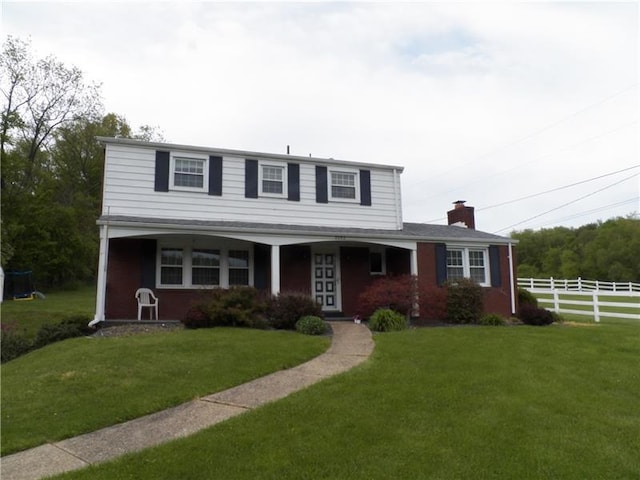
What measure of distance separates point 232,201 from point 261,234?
194cm

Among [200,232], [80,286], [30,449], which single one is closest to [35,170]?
[80,286]

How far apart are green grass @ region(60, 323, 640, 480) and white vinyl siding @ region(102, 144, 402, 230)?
8051 mm

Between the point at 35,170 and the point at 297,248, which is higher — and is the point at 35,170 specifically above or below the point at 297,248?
above

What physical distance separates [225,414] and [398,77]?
1144 cm

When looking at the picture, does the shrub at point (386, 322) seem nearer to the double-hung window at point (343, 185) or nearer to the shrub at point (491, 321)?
the shrub at point (491, 321)

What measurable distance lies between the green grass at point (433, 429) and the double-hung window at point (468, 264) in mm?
8315

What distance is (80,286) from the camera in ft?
117

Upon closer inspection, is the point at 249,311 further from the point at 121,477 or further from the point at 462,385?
the point at 121,477

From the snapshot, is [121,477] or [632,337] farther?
[632,337]

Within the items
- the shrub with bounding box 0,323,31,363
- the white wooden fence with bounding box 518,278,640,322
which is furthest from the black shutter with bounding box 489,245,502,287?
the shrub with bounding box 0,323,31,363

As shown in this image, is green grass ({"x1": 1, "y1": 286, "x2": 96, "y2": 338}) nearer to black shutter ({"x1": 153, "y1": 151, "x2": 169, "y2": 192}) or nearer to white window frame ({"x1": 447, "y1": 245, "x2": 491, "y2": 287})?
black shutter ({"x1": 153, "y1": 151, "x2": 169, "y2": 192})

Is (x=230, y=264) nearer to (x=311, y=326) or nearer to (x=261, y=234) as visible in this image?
(x=261, y=234)

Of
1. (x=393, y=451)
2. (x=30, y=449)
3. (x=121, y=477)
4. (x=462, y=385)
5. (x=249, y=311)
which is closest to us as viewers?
(x=121, y=477)

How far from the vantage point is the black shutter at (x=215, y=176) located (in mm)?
14852
